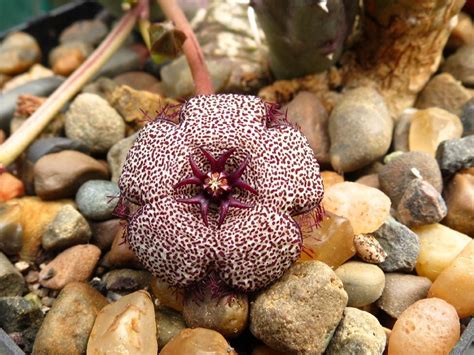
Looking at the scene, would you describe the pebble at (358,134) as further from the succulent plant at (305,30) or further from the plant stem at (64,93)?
the plant stem at (64,93)

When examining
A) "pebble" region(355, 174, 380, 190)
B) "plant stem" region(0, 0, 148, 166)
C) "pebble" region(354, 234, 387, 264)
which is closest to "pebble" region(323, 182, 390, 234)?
"pebble" region(354, 234, 387, 264)

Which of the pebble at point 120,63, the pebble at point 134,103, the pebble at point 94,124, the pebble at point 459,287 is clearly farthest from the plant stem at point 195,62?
the pebble at point 459,287

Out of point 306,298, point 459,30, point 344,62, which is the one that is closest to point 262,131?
point 306,298

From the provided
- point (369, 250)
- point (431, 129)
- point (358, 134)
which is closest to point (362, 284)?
point (369, 250)

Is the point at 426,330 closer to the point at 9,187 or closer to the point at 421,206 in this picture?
the point at 421,206

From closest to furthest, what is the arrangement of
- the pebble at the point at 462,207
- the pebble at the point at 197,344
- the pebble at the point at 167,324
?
the pebble at the point at 197,344 → the pebble at the point at 167,324 → the pebble at the point at 462,207

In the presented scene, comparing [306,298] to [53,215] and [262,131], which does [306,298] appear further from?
[53,215]

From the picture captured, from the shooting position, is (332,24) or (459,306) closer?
(459,306)
